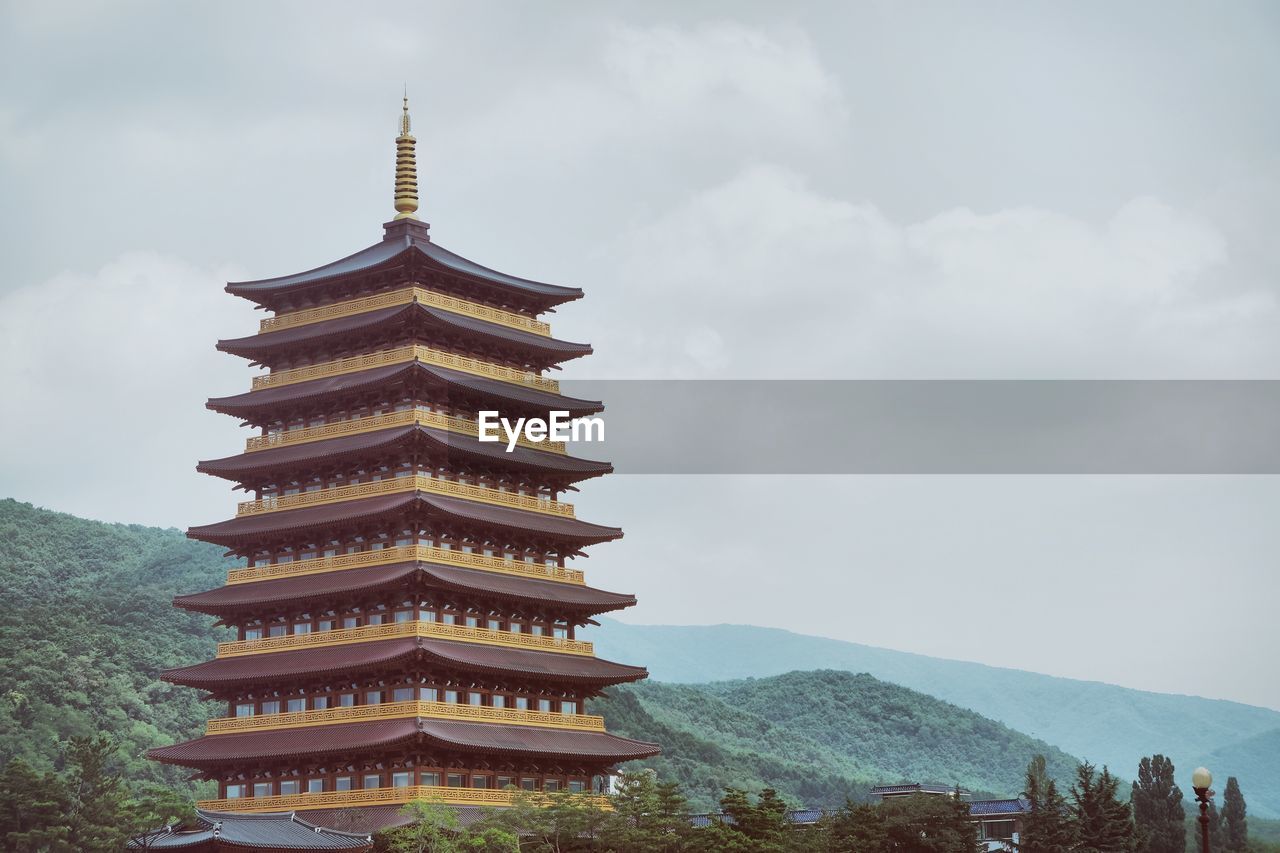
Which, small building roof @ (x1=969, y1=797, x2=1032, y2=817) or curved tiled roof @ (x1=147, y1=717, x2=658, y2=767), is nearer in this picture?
curved tiled roof @ (x1=147, y1=717, x2=658, y2=767)

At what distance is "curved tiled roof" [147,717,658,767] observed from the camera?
60406 mm

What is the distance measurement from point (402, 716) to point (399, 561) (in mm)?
6284

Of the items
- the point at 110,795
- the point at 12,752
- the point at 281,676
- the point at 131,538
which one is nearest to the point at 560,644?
the point at 281,676

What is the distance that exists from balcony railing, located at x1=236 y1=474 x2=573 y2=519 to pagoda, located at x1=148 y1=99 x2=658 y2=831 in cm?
9

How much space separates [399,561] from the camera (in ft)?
213

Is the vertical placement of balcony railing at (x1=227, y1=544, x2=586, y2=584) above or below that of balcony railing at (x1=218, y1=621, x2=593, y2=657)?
above

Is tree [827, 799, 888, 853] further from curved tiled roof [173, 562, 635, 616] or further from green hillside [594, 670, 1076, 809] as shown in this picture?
green hillside [594, 670, 1076, 809]

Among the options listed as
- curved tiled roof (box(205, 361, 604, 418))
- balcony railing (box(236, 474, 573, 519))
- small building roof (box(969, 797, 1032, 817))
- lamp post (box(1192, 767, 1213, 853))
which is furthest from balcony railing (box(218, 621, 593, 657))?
small building roof (box(969, 797, 1032, 817))

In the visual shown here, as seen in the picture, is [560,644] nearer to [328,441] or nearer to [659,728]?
[328,441]

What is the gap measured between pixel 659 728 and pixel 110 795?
9958 cm

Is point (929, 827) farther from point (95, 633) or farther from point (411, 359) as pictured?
point (95, 633)

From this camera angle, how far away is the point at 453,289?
7206cm

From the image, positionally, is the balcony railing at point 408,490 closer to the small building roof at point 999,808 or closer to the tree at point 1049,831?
the tree at point 1049,831

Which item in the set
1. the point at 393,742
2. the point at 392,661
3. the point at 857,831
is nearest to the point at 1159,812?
the point at 857,831
